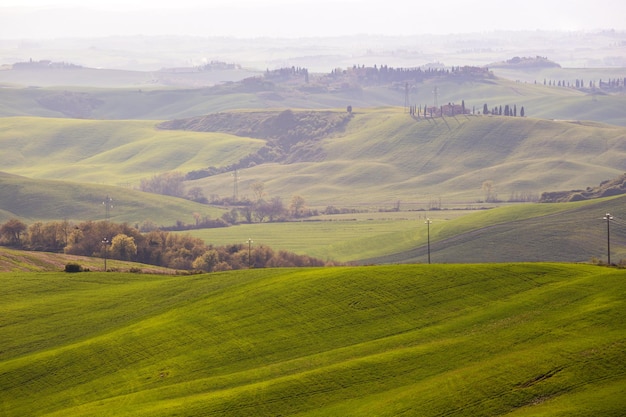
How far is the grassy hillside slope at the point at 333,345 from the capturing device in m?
60.4

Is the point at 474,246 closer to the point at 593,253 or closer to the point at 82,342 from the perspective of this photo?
the point at 593,253

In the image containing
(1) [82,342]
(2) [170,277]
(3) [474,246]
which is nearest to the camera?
(1) [82,342]

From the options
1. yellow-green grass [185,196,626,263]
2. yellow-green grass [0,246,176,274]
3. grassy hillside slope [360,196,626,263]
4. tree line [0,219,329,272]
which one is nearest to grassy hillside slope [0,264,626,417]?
yellow-green grass [0,246,176,274]

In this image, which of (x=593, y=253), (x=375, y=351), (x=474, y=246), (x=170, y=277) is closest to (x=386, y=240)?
(x=474, y=246)

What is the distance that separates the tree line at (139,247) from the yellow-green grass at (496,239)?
26690 mm

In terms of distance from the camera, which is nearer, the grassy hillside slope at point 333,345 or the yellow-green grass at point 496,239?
the grassy hillside slope at point 333,345

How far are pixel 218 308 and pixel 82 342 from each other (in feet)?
35.1

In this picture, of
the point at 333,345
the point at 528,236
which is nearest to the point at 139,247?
the point at 528,236

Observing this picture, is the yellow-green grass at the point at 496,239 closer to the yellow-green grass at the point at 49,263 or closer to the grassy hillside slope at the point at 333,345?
the yellow-green grass at the point at 49,263

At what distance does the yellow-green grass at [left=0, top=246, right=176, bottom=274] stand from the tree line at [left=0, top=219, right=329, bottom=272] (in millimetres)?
7337

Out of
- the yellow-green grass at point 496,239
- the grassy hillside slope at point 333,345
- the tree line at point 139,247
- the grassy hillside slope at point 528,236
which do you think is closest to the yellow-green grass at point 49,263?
the tree line at point 139,247

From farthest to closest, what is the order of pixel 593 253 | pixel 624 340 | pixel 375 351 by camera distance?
pixel 593 253 → pixel 375 351 → pixel 624 340

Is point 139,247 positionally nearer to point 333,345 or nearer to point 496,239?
point 496,239

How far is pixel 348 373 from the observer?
65500 millimetres
